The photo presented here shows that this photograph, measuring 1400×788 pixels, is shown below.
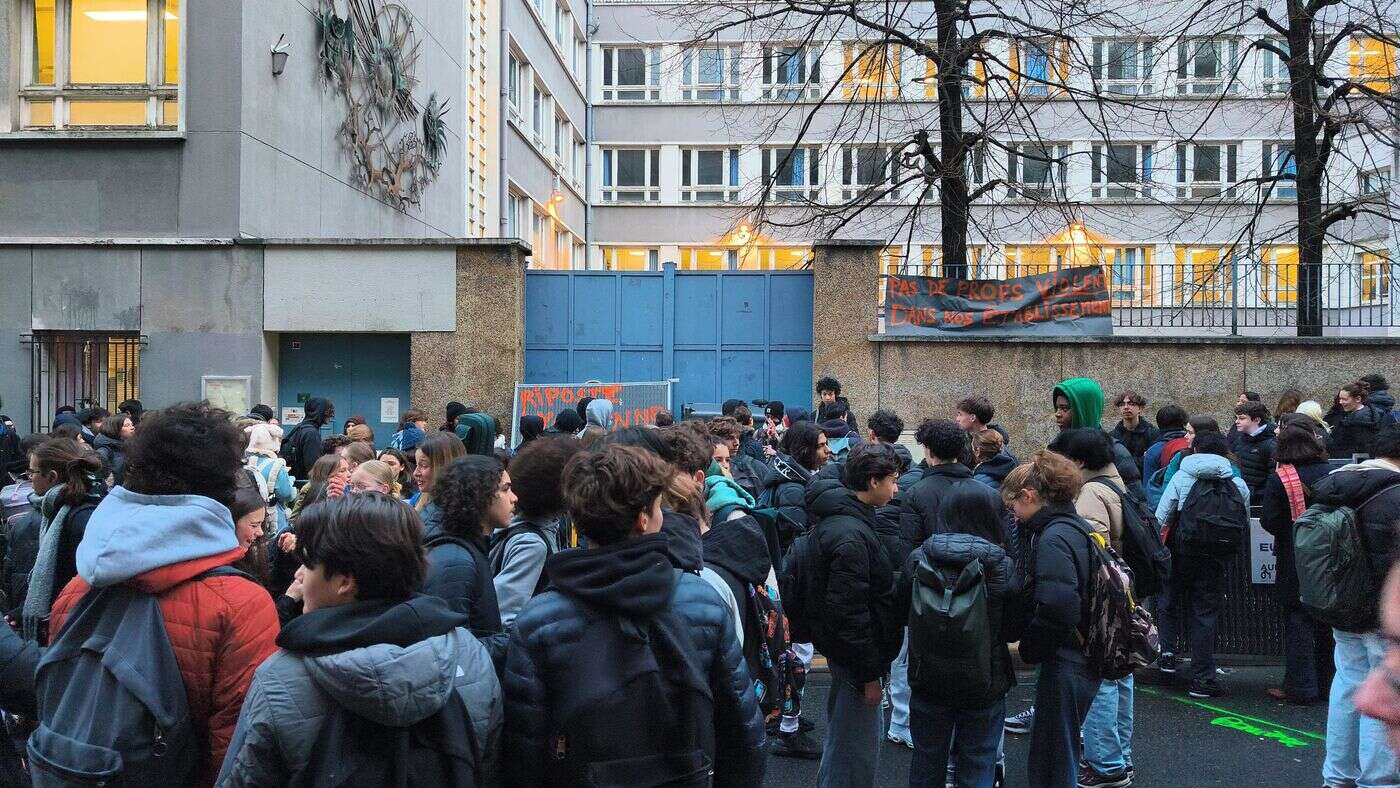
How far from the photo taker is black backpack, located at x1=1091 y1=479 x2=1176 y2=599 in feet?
18.2

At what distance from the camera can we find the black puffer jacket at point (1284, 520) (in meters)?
6.91

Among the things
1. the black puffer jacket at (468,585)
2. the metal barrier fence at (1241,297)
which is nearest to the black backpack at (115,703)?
the black puffer jacket at (468,585)

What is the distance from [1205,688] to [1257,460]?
223 centimetres

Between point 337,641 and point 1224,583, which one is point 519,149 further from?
point 337,641

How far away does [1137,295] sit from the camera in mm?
14570

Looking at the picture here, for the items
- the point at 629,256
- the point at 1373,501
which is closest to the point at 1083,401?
the point at 1373,501

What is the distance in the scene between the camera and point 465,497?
3.58m

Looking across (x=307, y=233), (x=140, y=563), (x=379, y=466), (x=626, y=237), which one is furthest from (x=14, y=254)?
(x=626, y=237)

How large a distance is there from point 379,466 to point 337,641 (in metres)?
2.89

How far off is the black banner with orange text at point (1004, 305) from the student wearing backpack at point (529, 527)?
10.8m

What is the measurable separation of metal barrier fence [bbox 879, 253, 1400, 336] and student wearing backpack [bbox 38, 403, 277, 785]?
12215 mm

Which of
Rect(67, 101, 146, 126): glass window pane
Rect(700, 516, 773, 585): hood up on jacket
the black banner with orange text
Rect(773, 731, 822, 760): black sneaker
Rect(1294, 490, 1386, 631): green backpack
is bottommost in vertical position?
Rect(773, 731, 822, 760): black sneaker

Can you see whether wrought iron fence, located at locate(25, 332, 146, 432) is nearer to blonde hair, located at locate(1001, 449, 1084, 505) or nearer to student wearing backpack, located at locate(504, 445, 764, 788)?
blonde hair, located at locate(1001, 449, 1084, 505)

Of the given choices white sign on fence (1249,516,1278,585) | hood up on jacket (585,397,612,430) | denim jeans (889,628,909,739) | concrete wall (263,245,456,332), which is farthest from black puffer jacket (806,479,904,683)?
concrete wall (263,245,456,332)
